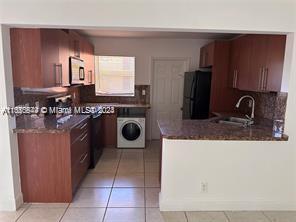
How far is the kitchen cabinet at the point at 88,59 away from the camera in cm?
418

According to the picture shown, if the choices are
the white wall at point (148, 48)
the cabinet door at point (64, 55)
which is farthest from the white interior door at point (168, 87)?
the cabinet door at point (64, 55)

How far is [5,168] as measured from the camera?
2.49 meters

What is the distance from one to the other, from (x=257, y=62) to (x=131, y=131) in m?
2.62

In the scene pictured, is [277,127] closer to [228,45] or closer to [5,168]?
[228,45]

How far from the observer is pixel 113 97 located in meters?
5.23

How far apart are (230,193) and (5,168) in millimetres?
2470

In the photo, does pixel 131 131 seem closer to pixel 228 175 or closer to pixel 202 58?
pixel 202 58

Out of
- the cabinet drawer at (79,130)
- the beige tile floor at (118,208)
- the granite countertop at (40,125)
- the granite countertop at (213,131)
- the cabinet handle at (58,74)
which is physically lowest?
the beige tile floor at (118,208)

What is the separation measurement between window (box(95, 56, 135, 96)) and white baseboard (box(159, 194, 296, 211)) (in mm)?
3109

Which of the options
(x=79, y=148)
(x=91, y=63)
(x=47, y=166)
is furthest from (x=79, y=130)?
(x=91, y=63)

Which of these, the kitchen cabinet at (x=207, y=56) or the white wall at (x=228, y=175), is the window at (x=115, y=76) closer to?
the kitchen cabinet at (x=207, y=56)

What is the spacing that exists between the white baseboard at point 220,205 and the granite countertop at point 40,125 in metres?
1.35

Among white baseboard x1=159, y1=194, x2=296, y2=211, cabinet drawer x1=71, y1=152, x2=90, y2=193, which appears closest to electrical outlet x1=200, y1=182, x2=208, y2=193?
white baseboard x1=159, y1=194, x2=296, y2=211

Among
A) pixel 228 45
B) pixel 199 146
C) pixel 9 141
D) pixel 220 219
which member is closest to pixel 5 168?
pixel 9 141
